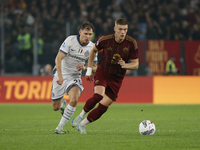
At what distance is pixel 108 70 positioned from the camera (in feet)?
27.2

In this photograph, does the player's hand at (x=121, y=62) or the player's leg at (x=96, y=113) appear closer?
the player's hand at (x=121, y=62)

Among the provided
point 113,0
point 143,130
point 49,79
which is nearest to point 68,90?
point 143,130

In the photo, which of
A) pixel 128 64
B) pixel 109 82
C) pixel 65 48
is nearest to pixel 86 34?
pixel 65 48

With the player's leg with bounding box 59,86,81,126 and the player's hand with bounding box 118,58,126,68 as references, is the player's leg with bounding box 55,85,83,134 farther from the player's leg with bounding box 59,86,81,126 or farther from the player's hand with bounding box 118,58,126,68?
the player's hand with bounding box 118,58,126,68

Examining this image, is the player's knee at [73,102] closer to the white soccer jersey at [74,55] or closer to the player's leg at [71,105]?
the player's leg at [71,105]

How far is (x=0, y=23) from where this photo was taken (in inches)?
714

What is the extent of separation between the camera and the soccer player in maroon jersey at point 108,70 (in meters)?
8.08

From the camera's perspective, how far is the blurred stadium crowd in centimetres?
1803

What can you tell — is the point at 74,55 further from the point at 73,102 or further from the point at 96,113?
the point at 96,113

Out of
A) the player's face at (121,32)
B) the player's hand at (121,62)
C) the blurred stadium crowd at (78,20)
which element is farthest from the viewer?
the blurred stadium crowd at (78,20)

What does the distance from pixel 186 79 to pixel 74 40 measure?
10.5 m

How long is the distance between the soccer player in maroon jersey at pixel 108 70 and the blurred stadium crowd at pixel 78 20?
977 cm

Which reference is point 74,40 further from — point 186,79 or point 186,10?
point 186,10

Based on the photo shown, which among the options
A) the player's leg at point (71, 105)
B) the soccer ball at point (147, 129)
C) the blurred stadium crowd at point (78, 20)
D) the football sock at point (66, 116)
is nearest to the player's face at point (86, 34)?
the player's leg at point (71, 105)
